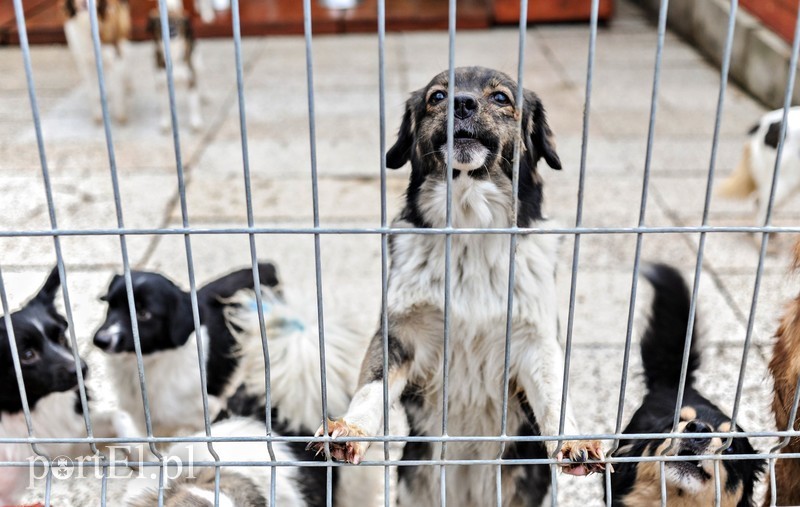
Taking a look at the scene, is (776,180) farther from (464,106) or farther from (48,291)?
(48,291)

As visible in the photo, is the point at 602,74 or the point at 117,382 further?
the point at 602,74

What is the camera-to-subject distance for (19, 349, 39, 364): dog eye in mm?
2840

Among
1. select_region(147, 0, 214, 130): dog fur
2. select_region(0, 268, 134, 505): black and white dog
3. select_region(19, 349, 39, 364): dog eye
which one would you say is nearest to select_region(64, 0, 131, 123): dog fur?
select_region(147, 0, 214, 130): dog fur

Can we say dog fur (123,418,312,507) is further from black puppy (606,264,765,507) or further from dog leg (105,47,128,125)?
dog leg (105,47,128,125)

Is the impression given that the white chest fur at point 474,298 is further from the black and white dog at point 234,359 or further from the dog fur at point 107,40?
the dog fur at point 107,40

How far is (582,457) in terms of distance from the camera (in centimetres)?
217

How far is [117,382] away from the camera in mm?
3406

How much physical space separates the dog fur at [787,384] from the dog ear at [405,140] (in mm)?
1269

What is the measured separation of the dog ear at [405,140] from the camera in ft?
8.98

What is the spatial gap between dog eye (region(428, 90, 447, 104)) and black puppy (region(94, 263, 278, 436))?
1225 millimetres

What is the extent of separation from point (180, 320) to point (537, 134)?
157cm

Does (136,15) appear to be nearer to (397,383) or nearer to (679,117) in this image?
(679,117)

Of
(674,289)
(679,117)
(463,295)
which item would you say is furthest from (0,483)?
(679,117)

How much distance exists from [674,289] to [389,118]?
4883 millimetres
